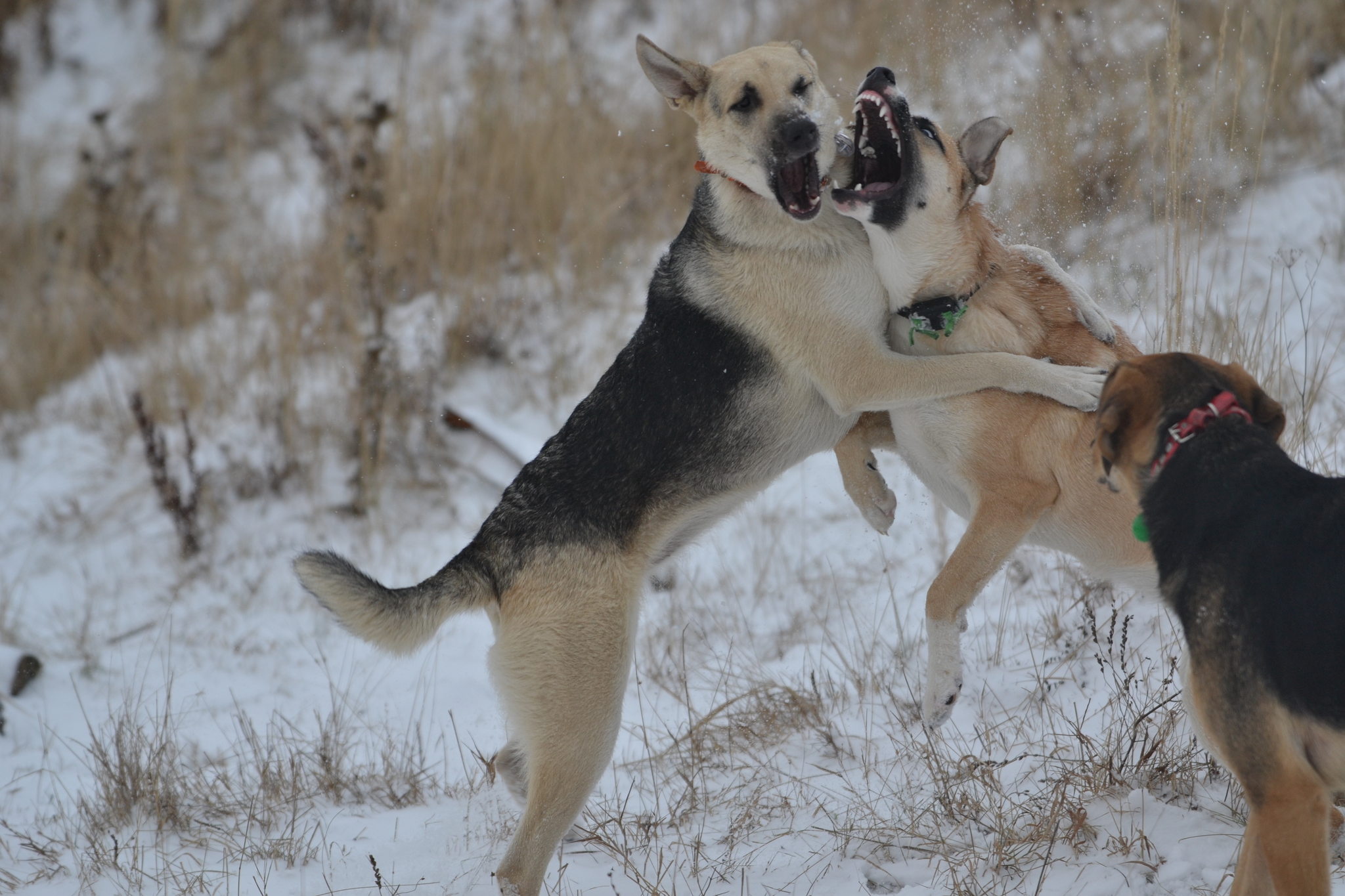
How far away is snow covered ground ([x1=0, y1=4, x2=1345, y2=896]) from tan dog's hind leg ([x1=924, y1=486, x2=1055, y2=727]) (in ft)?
0.91

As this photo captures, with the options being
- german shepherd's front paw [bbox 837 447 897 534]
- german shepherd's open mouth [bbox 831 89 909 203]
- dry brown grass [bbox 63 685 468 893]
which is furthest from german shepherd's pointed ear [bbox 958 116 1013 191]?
dry brown grass [bbox 63 685 468 893]

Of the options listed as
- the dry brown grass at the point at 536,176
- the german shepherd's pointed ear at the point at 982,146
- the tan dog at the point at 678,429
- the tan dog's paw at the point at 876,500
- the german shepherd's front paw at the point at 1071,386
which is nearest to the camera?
the german shepherd's front paw at the point at 1071,386

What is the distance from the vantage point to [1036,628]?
167 inches

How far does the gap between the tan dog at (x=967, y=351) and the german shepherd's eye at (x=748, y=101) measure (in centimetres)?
35

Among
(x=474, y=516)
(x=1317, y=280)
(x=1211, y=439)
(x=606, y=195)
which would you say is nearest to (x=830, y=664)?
(x=1211, y=439)

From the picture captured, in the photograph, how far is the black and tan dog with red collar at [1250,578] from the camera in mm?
2096

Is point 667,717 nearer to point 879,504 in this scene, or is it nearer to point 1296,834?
point 879,504

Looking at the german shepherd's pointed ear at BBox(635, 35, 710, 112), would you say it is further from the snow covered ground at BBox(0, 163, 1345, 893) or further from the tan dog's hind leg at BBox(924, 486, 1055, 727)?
the tan dog's hind leg at BBox(924, 486, 1055, 727)

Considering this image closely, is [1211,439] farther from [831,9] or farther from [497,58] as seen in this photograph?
[497,58]

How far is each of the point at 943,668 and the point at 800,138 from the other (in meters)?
1.72

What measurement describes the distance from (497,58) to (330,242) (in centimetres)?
250

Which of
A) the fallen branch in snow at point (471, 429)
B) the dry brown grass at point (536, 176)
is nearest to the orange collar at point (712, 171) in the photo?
the dry brown grass at point (536, 176)

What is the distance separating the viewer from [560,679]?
3.15 meters

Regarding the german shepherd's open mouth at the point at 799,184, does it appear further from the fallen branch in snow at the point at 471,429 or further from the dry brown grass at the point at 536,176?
the fallen branch in snow at the point at 471,429
